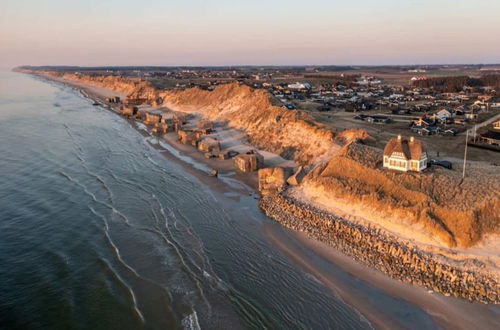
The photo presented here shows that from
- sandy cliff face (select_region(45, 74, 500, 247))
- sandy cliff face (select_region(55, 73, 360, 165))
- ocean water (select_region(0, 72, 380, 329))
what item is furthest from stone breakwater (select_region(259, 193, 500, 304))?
sandy cliff face (select_region(55, 73, 360, 165))

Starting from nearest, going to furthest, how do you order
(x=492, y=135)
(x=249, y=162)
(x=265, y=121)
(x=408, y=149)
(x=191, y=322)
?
(x=191, y=322) → (x=408, y=149) → (x=249, y=162) → (x=492, y=135) → (x=265, y=121)

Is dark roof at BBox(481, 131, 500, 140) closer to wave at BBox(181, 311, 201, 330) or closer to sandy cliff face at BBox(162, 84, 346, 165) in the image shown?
sandy cliff face at BBox(162, 84, 346, 165)

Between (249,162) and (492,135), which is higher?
→ (492,135)

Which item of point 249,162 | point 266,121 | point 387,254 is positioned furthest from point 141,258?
point 266,121

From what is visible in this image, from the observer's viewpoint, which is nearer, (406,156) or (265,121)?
(406,156)

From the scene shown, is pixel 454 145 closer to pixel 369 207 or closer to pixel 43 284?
pixel 369 207

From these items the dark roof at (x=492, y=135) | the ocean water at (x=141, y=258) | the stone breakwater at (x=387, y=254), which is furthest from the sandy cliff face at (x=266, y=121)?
the dark roof at (x=492, y=135)

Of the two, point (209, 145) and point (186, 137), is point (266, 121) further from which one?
point (186, 137)
